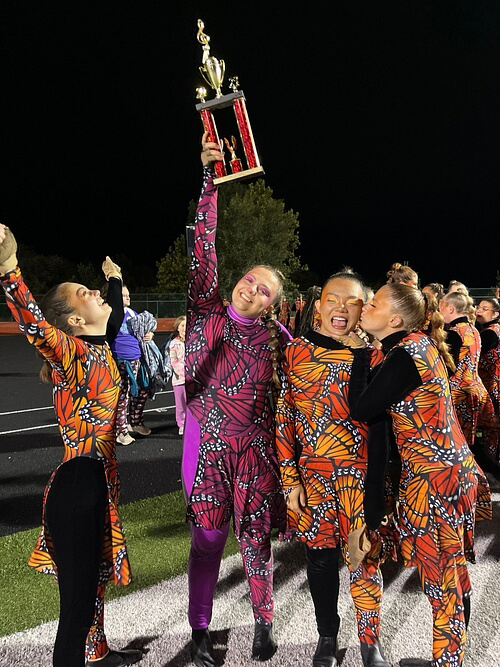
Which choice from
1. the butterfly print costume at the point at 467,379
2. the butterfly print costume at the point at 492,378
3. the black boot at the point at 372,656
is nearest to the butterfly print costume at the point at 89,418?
the black boot at the point at 372,656

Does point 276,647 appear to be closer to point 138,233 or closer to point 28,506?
point 28,506

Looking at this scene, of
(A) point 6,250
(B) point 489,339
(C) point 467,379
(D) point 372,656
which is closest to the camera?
(A) point 6,250

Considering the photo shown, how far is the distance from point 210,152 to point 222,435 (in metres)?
1.42

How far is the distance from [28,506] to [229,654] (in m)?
3.20

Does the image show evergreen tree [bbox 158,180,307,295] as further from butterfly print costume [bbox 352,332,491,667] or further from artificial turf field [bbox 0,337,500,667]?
butterfly print costume [bbox 352,332,491,667]

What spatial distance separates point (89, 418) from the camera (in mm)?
2594

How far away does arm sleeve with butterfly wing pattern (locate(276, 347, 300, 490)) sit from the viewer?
9.35 ft

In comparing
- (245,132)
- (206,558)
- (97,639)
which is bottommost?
(97,639)

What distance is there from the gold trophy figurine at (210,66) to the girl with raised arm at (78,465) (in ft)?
4.02

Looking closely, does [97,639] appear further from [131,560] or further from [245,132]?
[245,132]

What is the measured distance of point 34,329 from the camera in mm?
2297

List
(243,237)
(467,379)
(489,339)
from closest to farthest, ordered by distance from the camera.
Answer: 1. (467,379)
2. (489,339)
3. (243,237)

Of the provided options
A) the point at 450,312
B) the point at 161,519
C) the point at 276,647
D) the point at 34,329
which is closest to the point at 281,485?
the point at 276,647

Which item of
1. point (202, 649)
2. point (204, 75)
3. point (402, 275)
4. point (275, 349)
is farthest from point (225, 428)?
point (402, 275)
